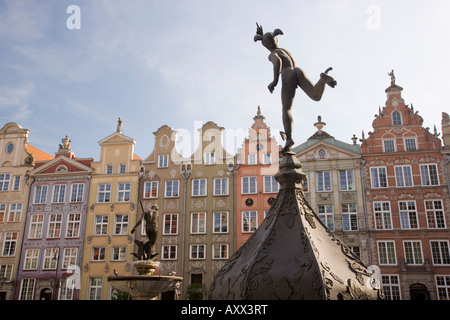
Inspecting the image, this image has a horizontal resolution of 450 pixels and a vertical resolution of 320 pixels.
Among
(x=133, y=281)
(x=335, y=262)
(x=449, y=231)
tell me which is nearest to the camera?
(x=335, y=262)

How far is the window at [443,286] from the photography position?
81.5ft

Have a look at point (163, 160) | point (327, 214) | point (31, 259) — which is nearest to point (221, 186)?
point (163, 160)

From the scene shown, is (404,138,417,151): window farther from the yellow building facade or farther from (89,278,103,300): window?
(89,278,103,300): window

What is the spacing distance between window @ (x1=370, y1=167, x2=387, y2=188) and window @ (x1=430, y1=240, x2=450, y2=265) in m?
4.85

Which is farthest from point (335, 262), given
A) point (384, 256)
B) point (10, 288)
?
point (10, 288)

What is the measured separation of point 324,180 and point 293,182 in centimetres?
2661

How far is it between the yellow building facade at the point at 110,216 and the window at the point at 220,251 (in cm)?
630

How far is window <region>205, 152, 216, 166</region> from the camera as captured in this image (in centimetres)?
3145

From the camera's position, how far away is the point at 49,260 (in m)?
31.3

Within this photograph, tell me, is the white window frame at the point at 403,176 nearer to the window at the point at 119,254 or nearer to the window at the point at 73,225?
the window at the point at 119,254

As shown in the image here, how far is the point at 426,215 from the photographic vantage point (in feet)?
87.4

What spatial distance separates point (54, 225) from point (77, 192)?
123 inches

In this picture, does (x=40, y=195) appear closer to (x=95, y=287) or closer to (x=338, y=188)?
(x=95, y=287)
